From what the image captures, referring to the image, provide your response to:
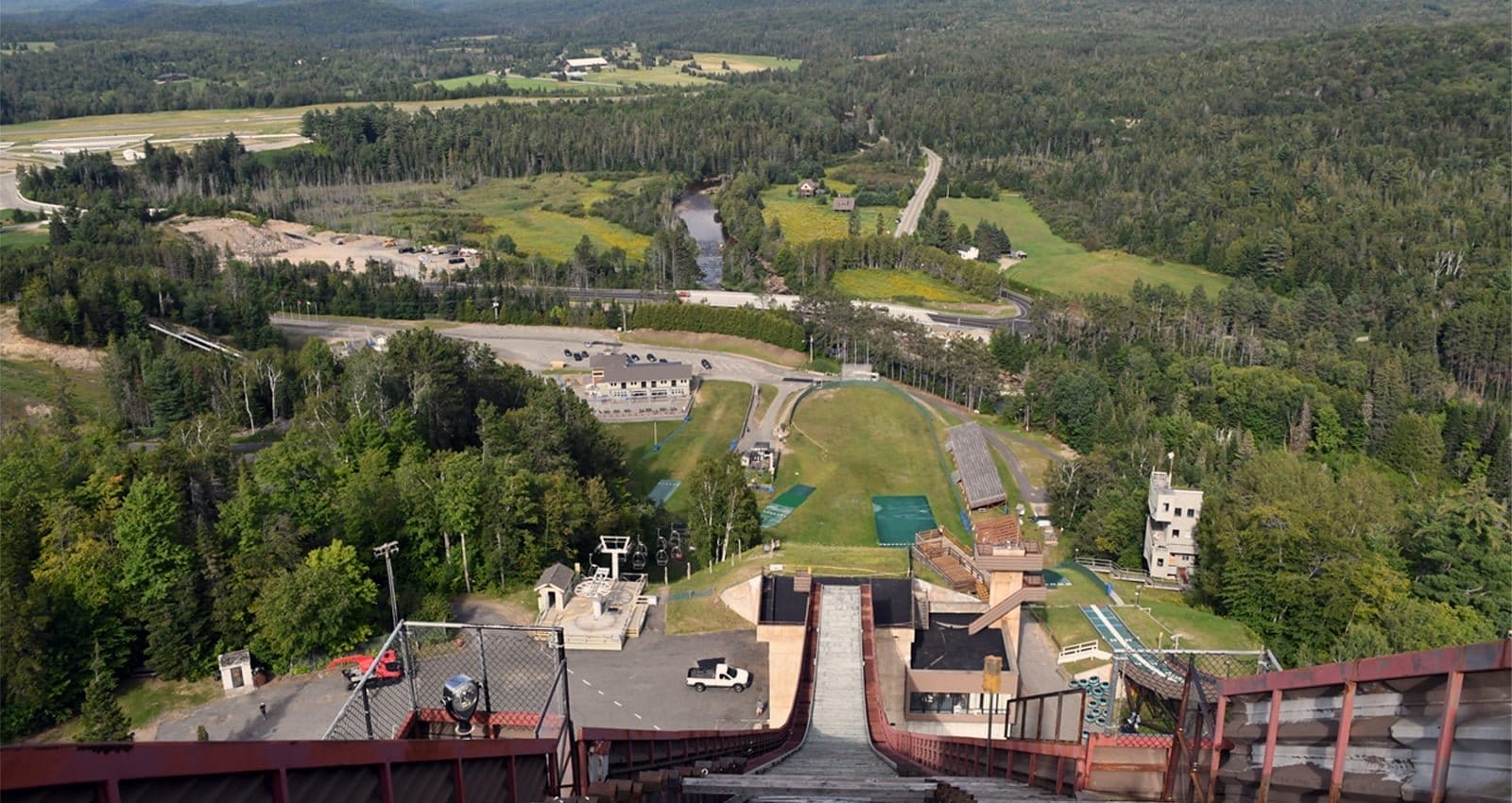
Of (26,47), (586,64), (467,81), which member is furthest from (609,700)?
(26,47)

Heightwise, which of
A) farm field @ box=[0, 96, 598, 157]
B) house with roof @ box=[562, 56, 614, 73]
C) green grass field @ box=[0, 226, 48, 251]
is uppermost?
house with roof @ box=[562, 56, 614, 73]

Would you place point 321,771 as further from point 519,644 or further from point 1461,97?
point 1461,97

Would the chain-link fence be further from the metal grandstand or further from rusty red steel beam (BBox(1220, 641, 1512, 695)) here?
the metal grandstand

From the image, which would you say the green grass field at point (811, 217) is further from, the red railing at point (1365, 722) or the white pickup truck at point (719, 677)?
the red railing at point (1365, 722)

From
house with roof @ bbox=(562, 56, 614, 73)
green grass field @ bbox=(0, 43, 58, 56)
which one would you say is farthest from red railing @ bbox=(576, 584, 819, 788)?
green grass field @ bbox=(0, 43, 58, 56)

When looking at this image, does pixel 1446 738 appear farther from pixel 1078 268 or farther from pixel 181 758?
pixel 1078 268

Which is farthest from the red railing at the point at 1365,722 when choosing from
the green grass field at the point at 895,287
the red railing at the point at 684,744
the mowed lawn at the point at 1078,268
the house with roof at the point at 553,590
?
the mowed lawn at the point at 1078,268
